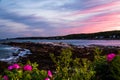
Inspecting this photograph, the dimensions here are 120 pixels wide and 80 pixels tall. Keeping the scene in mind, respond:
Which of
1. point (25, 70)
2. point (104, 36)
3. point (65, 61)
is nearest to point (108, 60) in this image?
point (65, 61)

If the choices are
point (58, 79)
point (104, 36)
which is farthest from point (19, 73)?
point (104, 36)

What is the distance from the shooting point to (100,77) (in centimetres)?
1024

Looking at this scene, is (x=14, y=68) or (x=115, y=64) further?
(x=115, y=64)

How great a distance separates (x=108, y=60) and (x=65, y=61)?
119 centimetres

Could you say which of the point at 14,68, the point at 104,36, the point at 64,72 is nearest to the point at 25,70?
the point at 14,68

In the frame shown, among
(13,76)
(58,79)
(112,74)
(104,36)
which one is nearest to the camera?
(13,76)

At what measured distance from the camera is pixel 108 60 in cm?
1034

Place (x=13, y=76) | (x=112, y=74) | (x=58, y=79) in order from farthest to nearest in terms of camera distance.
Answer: (x=112, y=74) → (x=58, y=79) → (x=13, y=76)

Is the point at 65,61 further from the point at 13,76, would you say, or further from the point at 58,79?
the point at 13,76

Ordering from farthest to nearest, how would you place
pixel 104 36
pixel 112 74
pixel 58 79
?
pixel 104 36
pixel 112 74
pixel 58 79

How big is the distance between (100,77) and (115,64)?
57 cm

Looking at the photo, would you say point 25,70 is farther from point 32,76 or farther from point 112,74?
point 112,74

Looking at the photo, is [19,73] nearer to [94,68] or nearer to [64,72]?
[64,72]

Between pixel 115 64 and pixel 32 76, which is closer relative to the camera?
pixel 32 76
